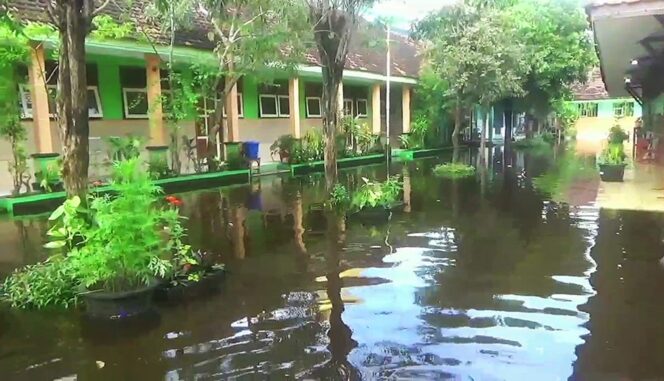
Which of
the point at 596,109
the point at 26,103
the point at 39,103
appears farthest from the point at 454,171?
the point at 596,109

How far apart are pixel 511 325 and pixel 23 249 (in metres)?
6.45

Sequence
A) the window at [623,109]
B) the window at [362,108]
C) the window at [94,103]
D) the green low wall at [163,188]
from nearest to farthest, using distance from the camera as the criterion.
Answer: the green low wall at [163,188] → the window at [94,103] → the window at [362,108] → the window at [623,109]

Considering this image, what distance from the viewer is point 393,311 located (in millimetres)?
5285

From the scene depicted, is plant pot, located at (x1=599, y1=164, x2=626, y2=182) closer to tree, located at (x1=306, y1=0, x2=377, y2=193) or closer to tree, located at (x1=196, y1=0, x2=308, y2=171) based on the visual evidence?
tree, located at (x1=306, y1=0, x2=377, y2=193)

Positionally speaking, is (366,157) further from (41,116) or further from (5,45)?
(5,45)

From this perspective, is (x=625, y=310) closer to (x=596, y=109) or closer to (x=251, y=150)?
(x=251, y=150)

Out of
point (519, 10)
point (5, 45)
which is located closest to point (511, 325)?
point (5, 45)

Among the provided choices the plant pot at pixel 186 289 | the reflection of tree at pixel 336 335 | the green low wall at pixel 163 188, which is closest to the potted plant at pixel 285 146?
the green low wall at pixel 163 188

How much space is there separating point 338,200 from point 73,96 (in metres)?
5.80

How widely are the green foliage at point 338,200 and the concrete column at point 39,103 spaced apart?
6.45 metres

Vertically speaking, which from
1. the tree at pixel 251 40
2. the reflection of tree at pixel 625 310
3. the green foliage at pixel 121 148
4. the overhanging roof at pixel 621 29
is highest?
the tree at pixel 251 40

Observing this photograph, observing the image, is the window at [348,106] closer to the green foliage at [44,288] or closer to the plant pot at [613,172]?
the plant pot at [613,172]

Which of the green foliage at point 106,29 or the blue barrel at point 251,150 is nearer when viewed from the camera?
the green foliage at point 106,29

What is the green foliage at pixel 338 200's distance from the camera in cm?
1062
